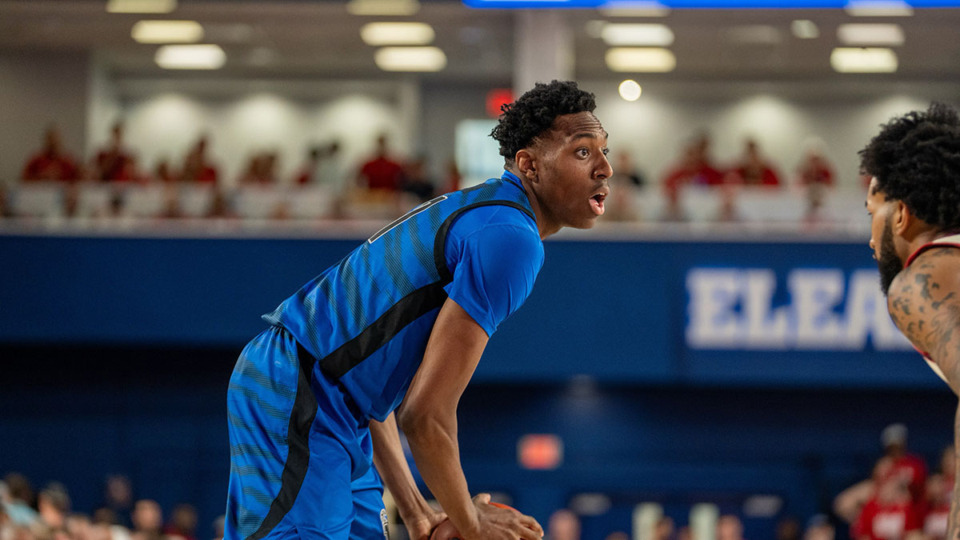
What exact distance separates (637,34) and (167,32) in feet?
22.0

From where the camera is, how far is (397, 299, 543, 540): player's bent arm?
2.73 metres

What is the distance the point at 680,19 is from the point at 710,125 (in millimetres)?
4812

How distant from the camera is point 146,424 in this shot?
1345cm

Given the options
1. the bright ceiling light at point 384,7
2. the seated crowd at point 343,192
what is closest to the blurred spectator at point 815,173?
the seated crowd at point 343,192

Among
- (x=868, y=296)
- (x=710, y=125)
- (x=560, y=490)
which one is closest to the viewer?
(x=868, y=296)

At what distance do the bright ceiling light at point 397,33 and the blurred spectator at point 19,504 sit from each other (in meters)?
7.81

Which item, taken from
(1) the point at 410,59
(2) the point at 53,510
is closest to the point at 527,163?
(2) the point at 53,510

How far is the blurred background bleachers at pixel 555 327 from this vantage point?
40.1ft

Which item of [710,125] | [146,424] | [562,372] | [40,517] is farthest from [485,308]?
[710,125]

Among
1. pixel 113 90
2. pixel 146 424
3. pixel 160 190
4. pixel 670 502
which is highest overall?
pixel 113 90

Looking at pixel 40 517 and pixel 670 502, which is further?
pixel 670 502

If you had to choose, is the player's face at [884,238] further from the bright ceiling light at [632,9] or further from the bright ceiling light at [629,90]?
the bright ceiling light at [629,90]

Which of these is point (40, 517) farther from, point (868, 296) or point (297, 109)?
point (297, 109)

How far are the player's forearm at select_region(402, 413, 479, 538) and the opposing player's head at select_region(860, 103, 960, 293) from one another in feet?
3.82
